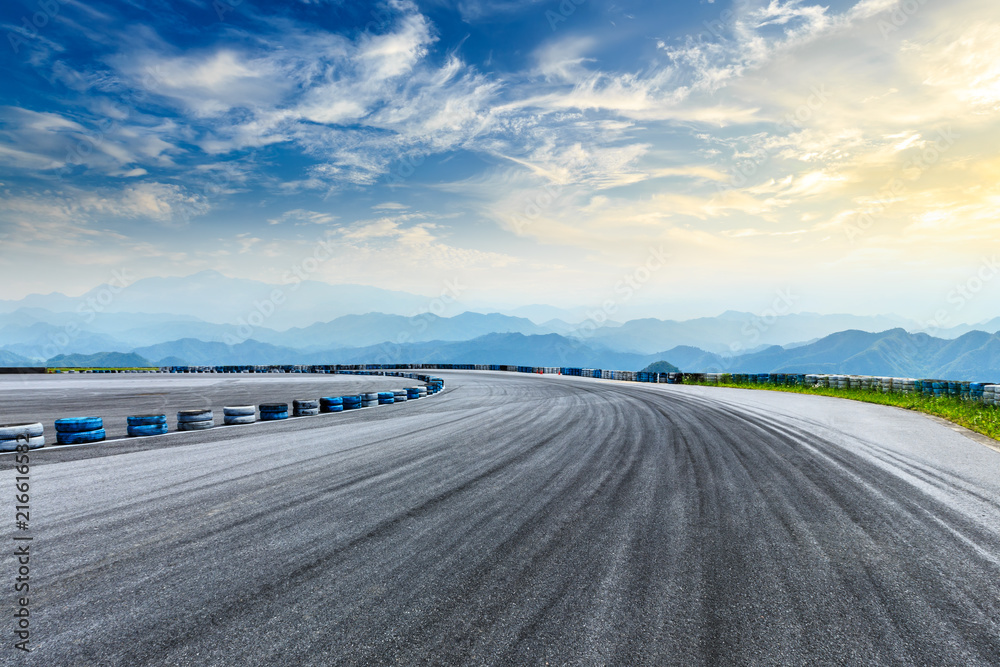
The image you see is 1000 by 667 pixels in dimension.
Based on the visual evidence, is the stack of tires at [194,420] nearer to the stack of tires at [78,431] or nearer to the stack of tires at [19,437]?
the stack of tires at [78,431]

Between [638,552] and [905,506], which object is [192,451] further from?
[905,506]

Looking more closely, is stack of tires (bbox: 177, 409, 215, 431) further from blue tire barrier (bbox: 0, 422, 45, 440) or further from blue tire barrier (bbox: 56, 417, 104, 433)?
blue tire barrier (bbox: 0, 422, 45, 440)

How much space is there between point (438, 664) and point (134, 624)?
2.50 m

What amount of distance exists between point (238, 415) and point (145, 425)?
8.45 ft

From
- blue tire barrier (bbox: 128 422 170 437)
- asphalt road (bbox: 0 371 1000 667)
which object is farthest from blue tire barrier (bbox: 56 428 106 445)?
asphalt road (bbox: 0 371 1000 667)

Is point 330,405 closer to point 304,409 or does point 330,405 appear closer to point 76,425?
point 304,409

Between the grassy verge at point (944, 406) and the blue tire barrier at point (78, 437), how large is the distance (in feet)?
74.2

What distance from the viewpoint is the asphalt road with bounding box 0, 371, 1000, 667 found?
3605 mm

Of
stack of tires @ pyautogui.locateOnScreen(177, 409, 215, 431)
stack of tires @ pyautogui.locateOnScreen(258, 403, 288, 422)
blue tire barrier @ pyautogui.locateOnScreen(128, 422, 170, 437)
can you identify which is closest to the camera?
blue tire barrier @ pyautogui.locateOnScreen(128, 422, 170, 437)

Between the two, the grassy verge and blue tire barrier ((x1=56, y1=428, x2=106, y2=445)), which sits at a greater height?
the grassy verge

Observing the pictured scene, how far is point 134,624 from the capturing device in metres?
3.83

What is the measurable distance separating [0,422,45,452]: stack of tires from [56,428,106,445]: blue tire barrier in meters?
0.60

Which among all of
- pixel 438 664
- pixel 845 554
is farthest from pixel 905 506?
pixel 438 664

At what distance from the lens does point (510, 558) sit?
4938 millimetres
